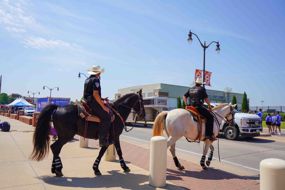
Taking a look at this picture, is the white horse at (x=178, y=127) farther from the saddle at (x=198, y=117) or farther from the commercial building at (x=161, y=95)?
the commercial building at (x=161, y=95)

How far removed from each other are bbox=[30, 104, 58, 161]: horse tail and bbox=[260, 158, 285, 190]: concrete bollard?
16.2 feet

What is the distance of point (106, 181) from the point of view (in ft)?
20.9

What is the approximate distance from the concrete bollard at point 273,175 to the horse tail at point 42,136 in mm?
4952

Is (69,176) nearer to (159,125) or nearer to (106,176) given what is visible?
(106,176)

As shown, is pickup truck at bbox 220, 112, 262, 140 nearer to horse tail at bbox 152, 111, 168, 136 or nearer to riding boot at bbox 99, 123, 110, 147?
horse tail at bbox 152, 111, 168, 136

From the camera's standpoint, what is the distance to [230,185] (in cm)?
670

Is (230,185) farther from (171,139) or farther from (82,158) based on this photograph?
(82,158)

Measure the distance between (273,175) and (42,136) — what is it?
518 centimetres

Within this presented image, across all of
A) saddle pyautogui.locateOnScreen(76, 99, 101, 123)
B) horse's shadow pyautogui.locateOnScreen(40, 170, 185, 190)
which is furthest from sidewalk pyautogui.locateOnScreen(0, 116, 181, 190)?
saddle pyautogui.locateOnScreen(76, 99, 101, 123)

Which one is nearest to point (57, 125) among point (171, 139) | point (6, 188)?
point (6, 188)

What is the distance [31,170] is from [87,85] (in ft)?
8.65

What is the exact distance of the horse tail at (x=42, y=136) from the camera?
6.79 metres

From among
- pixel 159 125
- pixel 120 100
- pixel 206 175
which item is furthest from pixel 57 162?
pixel 206 175

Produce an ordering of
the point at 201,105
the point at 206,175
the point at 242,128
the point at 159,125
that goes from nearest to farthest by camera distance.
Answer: the point at 206,175 → the point at 159,125 → the point at 201,105 → the point at 242,128
